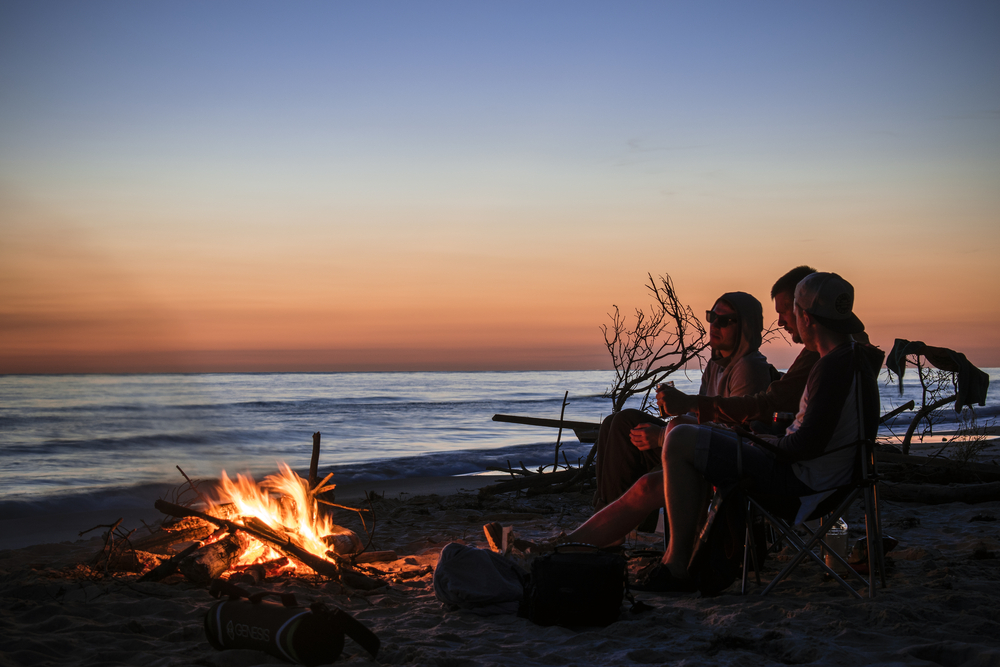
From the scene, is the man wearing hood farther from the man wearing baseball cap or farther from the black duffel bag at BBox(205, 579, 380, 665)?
the black duffel bag at BBox(205, 579, 380, 665)

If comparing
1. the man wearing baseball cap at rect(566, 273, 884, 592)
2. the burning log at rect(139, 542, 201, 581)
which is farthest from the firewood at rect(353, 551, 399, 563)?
the man wearing baseball cap at rect(566, 273, 884, 592)

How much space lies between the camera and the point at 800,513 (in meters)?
3.00

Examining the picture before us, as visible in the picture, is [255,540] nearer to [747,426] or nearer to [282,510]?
[282,510]

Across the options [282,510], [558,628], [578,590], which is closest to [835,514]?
[578,590]

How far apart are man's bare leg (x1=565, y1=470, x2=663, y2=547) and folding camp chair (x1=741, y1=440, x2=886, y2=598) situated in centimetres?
54

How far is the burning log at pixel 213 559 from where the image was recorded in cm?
354

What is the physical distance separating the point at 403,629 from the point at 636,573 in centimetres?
141

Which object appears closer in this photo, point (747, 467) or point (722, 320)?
point (747, 467)

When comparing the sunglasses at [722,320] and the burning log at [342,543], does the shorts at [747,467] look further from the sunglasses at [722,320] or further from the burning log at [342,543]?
the burning log at [342,543]

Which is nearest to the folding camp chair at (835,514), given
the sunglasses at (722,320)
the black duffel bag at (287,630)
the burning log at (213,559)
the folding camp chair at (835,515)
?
the folding camp chair at (835,515)

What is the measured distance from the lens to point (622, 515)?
11.8 feet

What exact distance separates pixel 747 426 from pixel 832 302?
0.84 meters

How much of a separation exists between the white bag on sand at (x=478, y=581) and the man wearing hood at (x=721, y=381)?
0.90m

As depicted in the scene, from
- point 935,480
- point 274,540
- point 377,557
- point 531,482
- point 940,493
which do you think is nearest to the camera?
point 274,540
